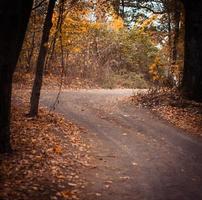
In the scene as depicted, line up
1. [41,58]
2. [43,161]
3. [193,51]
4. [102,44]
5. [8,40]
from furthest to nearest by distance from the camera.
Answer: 1. [102,44]
2. [193,51]
3. [41,58]
4. [43,161]
5. [8,40]

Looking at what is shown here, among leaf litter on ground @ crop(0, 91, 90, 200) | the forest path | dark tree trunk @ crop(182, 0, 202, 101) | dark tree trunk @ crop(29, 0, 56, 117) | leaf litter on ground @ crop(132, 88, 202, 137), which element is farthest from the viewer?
dark tree trunk @ crop(182, 0, 202, 101)

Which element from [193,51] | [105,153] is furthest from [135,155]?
[193,51]

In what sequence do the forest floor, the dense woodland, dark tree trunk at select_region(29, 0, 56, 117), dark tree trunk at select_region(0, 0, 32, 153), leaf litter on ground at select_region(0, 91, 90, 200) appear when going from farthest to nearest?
dark tree trunk at select_region(29, 0, 56, 117) → the dense woodland → dark tree trunk at select_region(0, 0, 32, 153) → the forest floor → leaf litter on ground at select_region(0, 91, 90, 200)

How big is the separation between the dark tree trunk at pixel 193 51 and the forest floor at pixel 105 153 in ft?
2.51

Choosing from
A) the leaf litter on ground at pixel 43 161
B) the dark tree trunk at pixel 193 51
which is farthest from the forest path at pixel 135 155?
the dark tree trunk at pixel 193 51

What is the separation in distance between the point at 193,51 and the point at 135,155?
27.5ft

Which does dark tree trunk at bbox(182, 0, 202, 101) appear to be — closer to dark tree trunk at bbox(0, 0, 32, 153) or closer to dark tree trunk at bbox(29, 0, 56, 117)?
dark tree trunk at bbox(29, 0, 56, 117)

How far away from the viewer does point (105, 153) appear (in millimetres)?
10438

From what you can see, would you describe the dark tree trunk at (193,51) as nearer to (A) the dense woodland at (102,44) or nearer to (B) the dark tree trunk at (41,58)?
(A) the dense woodland at (102,44)

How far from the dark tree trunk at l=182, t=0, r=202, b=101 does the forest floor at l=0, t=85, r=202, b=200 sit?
0.77 m

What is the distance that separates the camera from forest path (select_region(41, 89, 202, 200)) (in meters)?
7.92

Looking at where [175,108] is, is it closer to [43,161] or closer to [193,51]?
[193,51]

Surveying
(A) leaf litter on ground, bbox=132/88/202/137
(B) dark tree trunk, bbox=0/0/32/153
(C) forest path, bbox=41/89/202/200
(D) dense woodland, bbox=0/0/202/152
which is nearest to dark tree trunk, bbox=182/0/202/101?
(D) dense woodland, bbox=0/0/202/152

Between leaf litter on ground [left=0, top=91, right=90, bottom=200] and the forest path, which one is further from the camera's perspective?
the forest path
